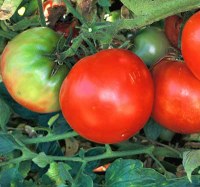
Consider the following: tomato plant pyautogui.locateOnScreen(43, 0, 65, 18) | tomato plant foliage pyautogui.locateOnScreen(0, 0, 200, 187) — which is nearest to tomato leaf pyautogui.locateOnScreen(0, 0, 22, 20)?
tomato plant foliage pyautogui.locateOnScreen(0, 0, 200, 187)

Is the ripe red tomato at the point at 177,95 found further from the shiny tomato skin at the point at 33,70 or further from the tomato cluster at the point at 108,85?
the shiny tomato skin at the point at 33,70

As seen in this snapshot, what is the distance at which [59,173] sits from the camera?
1.13m

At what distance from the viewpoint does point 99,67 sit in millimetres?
1002

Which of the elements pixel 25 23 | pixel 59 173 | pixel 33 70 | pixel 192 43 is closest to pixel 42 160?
pixel 59 173

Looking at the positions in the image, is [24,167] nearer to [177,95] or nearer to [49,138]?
[49,138]

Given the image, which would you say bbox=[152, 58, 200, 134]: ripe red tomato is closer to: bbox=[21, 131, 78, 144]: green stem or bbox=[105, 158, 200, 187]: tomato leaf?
bbox=[105, 158, 200, 187]: tomato leaf

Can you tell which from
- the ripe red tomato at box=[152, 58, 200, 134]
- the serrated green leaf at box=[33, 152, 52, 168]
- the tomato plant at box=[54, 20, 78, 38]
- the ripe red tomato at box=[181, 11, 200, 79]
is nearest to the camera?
the ripe red tomato at box=[181, 11, 200, 79]

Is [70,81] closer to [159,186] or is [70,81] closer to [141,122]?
[141,122]

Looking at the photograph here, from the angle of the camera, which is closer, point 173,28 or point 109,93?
point 109,93

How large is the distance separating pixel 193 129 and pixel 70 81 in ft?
0.86

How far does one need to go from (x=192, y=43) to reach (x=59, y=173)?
1.29ft

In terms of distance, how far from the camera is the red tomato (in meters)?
1.14

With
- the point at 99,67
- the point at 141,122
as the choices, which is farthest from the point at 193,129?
the point at 99,67

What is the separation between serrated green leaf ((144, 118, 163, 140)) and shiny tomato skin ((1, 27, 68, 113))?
0.22m
